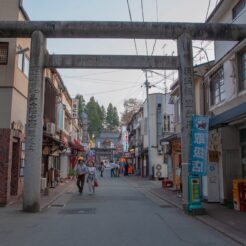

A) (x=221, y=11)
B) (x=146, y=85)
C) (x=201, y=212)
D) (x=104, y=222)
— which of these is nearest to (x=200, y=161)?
(x=201, y=212)

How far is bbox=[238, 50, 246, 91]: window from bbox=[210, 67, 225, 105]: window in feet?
6.01

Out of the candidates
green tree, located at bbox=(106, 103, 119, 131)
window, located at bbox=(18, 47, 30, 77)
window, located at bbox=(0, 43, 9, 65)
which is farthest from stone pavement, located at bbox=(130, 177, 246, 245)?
green tree, located at bbox=(106, 103, 119, 131)

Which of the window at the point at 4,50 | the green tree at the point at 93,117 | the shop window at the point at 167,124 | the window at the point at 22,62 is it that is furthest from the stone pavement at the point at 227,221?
the green tree at the point at 93,117

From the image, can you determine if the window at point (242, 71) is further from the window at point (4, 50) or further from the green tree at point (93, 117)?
the green tree at point (93, 117)

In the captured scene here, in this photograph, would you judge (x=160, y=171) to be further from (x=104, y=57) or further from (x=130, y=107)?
(x=130, y=107)

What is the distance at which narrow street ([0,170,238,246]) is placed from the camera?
9258 millimetres

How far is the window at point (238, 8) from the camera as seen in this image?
16.5m

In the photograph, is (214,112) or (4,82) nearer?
(4,82)

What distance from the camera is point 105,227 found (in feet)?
36.7

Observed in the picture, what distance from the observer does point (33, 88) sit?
15023 millimetres

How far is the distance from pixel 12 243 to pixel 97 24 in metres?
8.98

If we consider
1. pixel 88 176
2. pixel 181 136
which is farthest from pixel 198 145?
pixel 88 176

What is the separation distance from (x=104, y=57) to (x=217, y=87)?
6402mm

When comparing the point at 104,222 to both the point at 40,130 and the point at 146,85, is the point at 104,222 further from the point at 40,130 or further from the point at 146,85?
the point at 146,85
